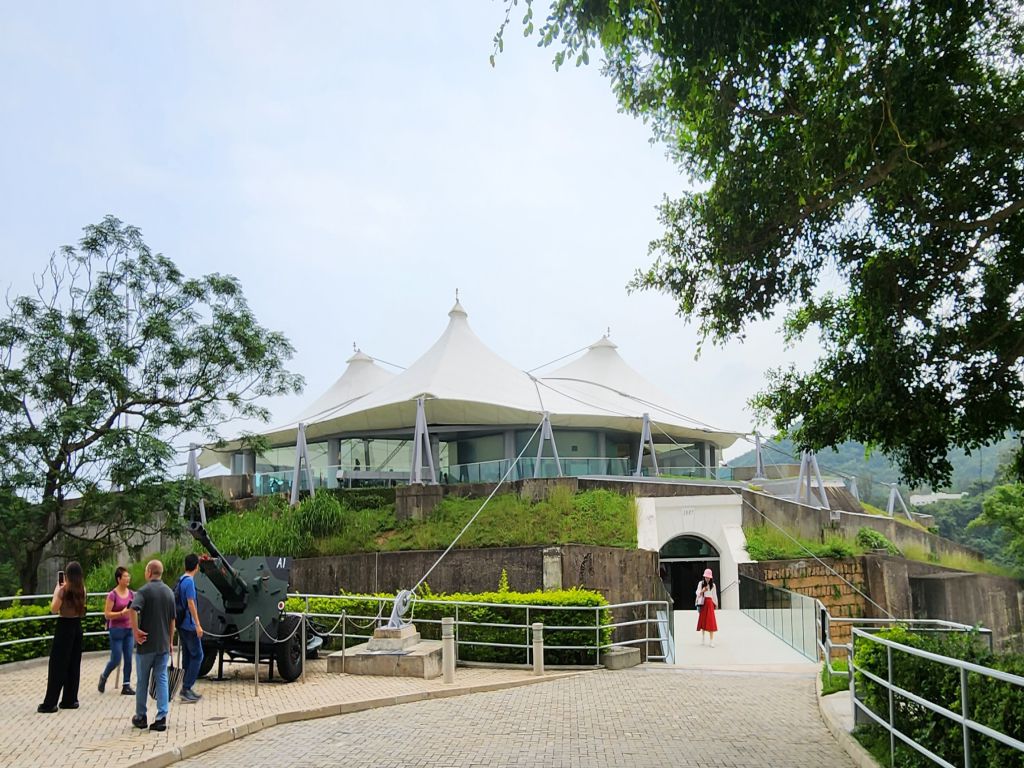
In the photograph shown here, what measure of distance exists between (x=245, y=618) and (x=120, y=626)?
204cm

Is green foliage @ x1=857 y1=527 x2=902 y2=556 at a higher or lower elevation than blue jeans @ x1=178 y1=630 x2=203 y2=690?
higher

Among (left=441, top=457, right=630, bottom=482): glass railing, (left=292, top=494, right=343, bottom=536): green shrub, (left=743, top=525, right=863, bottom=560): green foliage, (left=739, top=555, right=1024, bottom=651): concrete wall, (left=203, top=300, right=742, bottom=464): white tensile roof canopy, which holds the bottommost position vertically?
(left=739, top=555, right=1024, bottom=651): concrete wall

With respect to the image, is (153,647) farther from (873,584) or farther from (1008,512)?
(1008,512)

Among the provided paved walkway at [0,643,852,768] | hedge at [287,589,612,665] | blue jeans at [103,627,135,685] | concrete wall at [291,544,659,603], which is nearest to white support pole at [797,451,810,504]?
concrete wall at [291,544,659,603]

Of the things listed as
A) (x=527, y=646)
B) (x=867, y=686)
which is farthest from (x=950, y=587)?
(x=867, y=686)

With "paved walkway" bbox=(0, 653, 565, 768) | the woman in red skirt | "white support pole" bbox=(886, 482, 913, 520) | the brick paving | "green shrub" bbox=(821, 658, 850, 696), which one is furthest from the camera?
"white support pole" bbox=(886, 482, 913, 520)

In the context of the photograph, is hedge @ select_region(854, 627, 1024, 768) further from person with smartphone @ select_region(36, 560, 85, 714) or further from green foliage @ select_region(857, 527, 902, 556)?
green foliage @ select_region(857, 527, 902, 556)

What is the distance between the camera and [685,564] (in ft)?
89.6

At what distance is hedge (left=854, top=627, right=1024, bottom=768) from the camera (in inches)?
195

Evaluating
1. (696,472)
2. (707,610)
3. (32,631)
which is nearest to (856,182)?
(707,610)

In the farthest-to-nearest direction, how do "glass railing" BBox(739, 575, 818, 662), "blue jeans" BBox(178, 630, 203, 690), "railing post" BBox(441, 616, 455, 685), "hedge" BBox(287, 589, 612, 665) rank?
"glass railing" BBox(739, 575, 818, 662), "hedge" BBox(287, 589, 612, 665), "railing post" BBox(441, 616, 455, 685), "blue jeans" BBox(178, 630, 203, 690)

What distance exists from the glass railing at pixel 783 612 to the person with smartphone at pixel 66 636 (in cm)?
1099

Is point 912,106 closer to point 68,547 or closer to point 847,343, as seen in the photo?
point 847,343

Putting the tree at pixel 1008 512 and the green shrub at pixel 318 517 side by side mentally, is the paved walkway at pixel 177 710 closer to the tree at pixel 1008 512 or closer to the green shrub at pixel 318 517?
the green shrub at pixel 318 517
